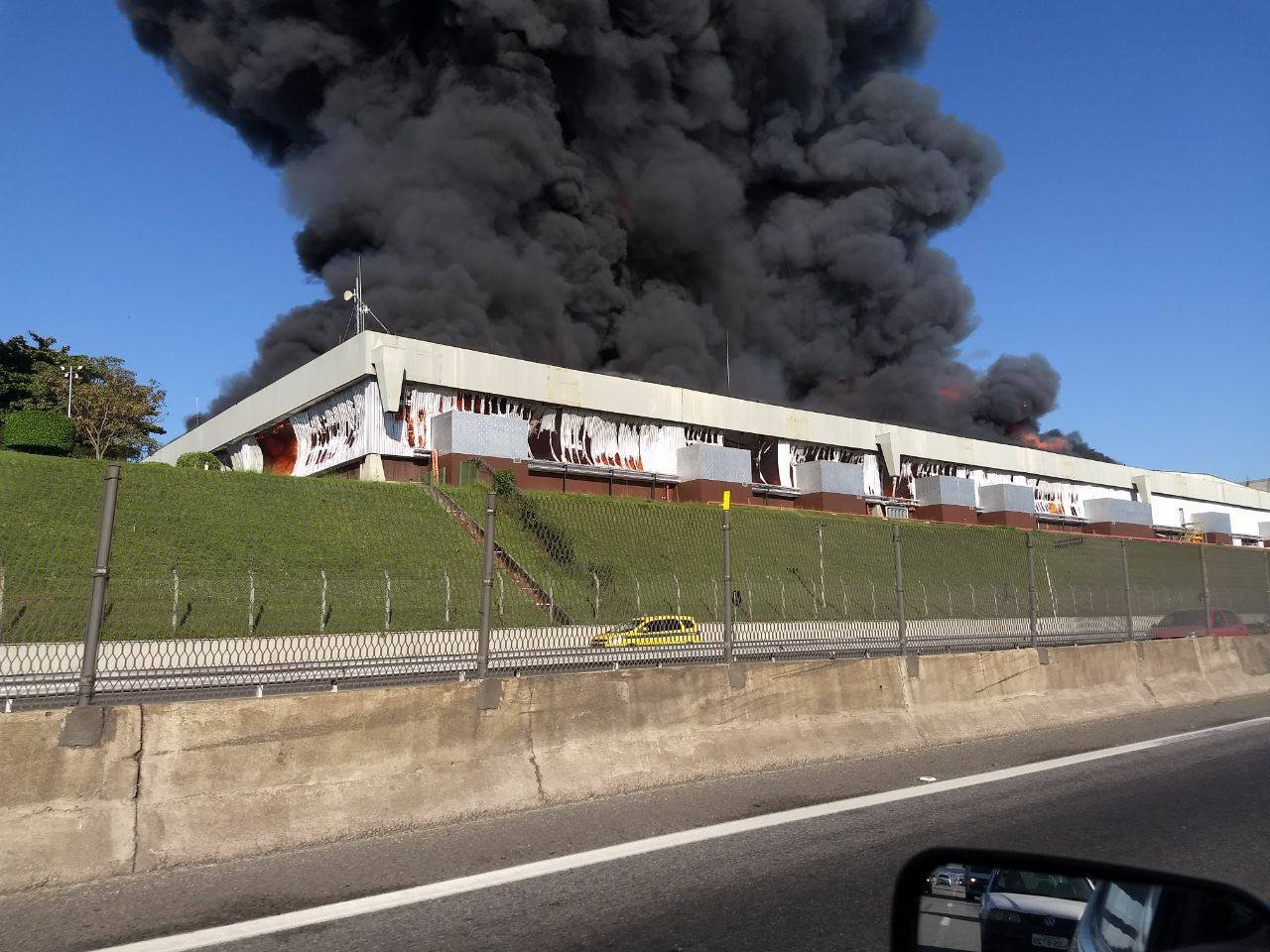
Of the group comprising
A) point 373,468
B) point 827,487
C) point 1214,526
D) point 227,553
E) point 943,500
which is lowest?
point 227,553

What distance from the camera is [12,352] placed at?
180 feet

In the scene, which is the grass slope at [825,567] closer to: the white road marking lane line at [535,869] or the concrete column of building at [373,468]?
the white road marking lane line at [535,869]

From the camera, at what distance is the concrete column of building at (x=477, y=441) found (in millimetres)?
35594

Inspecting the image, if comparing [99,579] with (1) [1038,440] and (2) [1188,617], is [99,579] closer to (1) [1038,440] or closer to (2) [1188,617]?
(2) [1188,617]

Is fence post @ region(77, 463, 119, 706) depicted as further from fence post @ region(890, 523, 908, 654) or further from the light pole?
the light pole

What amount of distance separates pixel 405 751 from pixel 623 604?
4556 millimetres

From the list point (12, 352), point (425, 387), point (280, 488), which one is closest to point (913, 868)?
point (280, 488)

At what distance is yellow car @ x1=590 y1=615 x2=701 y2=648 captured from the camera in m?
9.70

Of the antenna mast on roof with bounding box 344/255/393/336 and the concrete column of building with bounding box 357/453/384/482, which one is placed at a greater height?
the antenna mast on roof with bounding box 344/255/393/336

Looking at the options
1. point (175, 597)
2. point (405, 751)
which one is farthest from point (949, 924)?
point (175, 597)

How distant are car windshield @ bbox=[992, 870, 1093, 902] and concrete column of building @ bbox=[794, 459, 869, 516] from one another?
44982mm

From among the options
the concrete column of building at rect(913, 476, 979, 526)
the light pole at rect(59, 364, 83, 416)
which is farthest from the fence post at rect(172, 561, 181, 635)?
the concrete column of building at rect(913, 476, 979, 526)

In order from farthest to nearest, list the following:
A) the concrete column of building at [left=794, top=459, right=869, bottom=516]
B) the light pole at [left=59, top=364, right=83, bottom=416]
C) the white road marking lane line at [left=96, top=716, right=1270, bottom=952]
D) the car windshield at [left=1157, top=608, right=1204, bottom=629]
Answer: the light pole at [left=59, top=364, right=83, bottom=416] → the concrete column of building at [left=794, top=459, right=869, bottom=516] → the car windshield at [left=1157, top=608, right=1204, bottom=629] → the white road marking lane line at [left=96, top=716, right=1270, bottom=952]

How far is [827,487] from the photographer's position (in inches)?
1859
